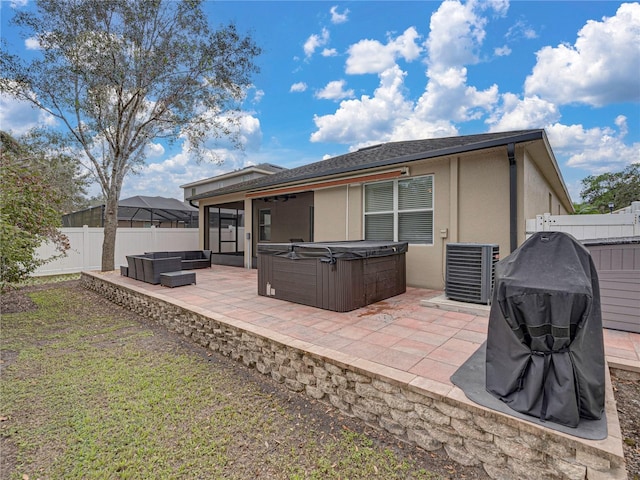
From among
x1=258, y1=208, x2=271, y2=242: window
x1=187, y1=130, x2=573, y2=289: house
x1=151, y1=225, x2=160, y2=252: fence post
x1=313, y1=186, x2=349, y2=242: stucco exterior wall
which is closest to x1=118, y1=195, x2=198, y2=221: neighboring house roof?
x1=151, y1=225, x2=160, y2=252: fence post

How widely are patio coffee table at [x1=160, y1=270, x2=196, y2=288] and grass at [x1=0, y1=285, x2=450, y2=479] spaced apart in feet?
7.25

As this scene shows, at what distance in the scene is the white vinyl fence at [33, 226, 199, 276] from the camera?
10077 mm

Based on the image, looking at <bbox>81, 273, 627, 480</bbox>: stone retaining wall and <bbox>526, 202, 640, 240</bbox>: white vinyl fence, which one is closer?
<bbox>81, 273, 627, 480</bbox>: stone retaining wall

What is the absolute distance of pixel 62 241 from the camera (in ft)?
20.8

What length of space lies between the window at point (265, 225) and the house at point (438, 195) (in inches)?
149

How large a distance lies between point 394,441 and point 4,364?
4.64 meters

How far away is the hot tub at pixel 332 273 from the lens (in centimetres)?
434

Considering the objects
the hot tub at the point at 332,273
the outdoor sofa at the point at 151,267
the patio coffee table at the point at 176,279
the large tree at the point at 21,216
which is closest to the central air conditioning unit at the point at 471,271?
the hot tub at the point at 332,273

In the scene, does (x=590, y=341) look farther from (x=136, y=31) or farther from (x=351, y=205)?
(x=136, y=31)

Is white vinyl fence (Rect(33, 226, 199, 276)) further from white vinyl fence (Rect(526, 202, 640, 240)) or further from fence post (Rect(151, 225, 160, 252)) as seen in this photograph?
white vinyl fence (Rect(526, 202, 640, 240))

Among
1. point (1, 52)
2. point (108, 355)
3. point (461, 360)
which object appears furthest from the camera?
point (1, 52)

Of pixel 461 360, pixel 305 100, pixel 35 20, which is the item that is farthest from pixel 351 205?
pixel 35 20

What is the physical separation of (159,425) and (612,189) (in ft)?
131

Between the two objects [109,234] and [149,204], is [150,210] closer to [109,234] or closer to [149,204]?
[149,204]
